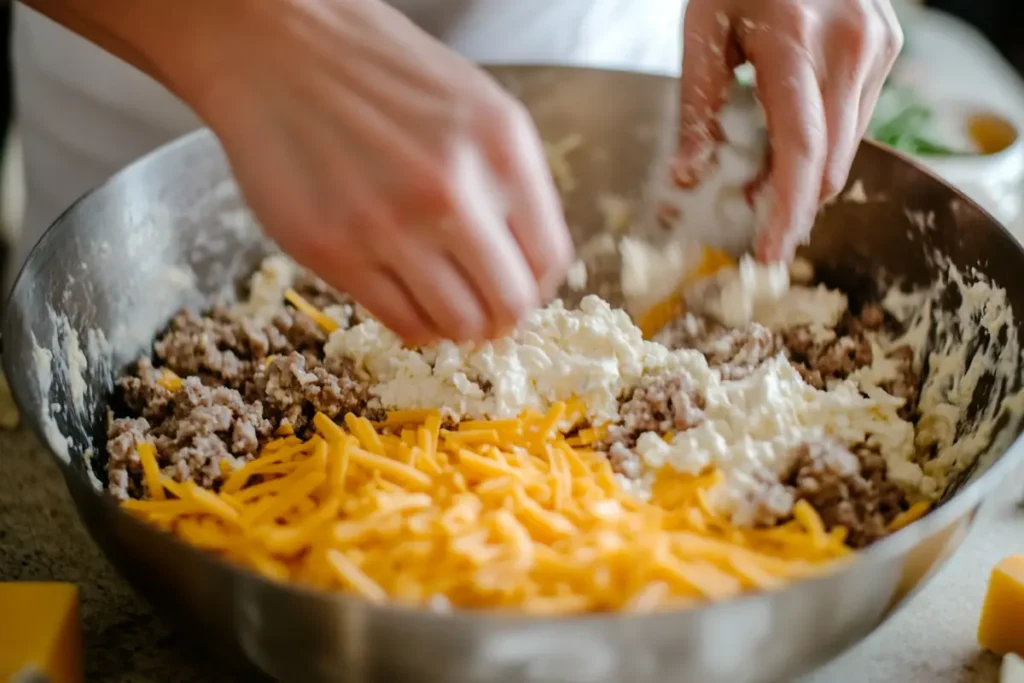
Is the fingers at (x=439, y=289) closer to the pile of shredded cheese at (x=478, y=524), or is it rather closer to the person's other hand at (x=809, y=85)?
the pile of shredded cheese at (x=478, y=524)

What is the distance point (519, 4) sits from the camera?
137cm

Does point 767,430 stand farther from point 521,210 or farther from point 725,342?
point 521,210

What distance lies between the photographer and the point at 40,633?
2.65ft

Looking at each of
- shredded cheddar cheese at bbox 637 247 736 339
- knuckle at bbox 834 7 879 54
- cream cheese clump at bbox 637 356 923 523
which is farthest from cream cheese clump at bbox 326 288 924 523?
knuckle at bbox 834 7 879 54

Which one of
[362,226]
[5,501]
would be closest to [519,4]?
[362,226]

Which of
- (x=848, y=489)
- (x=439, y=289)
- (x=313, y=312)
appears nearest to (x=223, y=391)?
(x=313, y=312)

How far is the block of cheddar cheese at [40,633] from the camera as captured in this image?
782 millimetres

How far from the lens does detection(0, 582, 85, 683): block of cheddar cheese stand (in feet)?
2.57

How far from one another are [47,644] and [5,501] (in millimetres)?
387

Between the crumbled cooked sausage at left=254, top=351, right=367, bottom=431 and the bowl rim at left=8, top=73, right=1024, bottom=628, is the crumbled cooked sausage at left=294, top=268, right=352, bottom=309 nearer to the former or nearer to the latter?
the crumbled cooked sausage at left=254, top=351, right=367, bottom=431

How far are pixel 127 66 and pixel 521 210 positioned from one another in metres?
0.81

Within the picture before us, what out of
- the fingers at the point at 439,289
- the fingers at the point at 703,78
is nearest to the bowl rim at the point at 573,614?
the fingers at the point at 439,289

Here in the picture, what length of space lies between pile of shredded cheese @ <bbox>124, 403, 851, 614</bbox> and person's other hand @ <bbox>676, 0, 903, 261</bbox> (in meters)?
0.31

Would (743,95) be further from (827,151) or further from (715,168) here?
(827,151)
